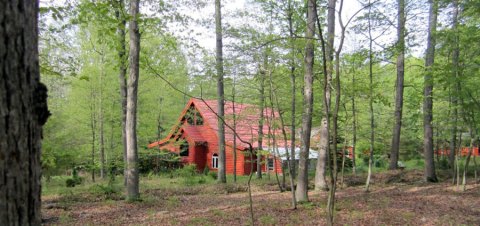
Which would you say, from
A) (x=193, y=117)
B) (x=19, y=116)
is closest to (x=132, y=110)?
(x=19, y=116)

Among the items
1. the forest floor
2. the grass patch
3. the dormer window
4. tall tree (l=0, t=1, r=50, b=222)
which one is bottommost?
the forest floor

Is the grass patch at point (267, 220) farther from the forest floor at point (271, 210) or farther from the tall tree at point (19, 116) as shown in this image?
the tall tree at point (19, 116)

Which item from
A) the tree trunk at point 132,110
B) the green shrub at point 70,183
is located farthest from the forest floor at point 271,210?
the green shrub at point 70,183

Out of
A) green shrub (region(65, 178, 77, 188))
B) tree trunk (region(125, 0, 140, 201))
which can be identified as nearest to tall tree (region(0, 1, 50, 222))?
tree trunk (region(125, 0, 140, 201))

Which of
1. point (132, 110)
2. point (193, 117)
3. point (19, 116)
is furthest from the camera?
point (193, 117)

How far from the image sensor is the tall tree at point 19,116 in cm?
130

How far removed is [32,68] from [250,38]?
1143cm

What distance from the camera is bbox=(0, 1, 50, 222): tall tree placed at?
1.30m

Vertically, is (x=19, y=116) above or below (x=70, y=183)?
above

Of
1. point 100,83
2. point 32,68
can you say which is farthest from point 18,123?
point 100,83

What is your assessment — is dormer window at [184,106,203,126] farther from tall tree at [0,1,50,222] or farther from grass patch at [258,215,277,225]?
tall tree at [0,1,50,222]

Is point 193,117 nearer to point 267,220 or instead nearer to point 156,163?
point 156,163

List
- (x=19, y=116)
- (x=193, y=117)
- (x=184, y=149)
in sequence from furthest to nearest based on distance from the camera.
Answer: (x=193, y=117), (x=184, y=149), (x=19, y=116)

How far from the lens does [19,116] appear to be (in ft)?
4.38
